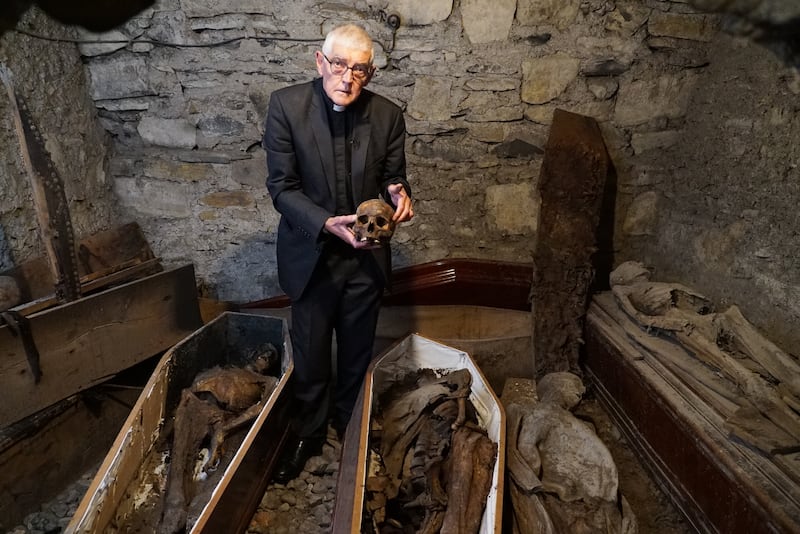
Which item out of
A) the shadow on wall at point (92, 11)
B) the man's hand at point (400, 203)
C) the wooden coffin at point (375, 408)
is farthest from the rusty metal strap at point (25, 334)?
the shadow on wall at point (92, 11)

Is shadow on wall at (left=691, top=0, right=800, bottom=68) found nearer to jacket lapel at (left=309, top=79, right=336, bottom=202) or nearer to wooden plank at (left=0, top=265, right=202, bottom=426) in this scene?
jacket lapel at (left=309, top=79, right=336, bottom=202)

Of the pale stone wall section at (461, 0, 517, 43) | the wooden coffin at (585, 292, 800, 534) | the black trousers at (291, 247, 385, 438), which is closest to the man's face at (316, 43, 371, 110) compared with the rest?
the black trousers at (291, 247, 385, 438)

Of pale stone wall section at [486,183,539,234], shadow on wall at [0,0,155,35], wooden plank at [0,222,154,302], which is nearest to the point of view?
shadow on wall at [0,0,155,35]

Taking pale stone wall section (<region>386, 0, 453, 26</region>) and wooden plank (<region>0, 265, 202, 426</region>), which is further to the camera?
pale stone wall section (<region>386, 0, 453, 26</region>)

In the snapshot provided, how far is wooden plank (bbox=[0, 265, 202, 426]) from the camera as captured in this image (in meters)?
2.10

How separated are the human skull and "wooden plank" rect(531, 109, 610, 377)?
121 cm

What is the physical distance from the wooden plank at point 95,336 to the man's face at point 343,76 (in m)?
1.38

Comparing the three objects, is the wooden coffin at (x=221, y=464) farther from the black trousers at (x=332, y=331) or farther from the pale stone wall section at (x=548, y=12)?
the pale stone wall section at (x=548, y=12)

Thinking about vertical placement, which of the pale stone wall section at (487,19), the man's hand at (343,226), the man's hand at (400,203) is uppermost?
the pale stone wall section at (487,19)

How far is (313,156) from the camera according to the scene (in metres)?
2.01

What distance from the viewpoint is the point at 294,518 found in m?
2.23

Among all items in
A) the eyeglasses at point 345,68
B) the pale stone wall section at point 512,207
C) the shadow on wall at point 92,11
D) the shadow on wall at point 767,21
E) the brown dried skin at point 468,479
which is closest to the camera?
the shadow on wall at point 767,21

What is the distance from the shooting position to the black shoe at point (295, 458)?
2.39m

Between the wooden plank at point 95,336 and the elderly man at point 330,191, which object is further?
the wooden plank at point 95,336
